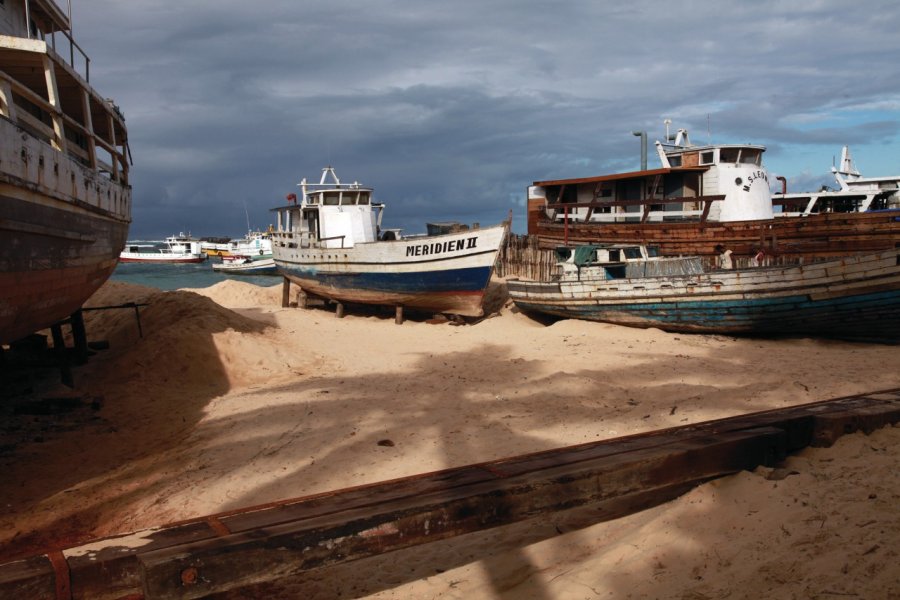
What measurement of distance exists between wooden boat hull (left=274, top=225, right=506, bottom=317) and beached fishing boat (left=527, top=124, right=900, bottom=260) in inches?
175

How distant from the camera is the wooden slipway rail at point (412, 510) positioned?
3.03 meters

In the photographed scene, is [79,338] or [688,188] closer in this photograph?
[79,338]

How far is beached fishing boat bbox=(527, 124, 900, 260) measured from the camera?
17469 mm

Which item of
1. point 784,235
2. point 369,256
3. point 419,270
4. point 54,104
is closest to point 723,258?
point 784,235

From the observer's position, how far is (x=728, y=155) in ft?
70.8

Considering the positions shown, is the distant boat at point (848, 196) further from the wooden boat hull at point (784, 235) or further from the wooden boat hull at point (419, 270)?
the wooden boat hull at point (419, 270)

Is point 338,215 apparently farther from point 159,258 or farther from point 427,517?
point 159,258

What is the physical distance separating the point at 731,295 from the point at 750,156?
10.2 m

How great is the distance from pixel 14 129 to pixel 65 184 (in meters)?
1.62

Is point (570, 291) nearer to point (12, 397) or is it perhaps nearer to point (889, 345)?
point (889, 345)

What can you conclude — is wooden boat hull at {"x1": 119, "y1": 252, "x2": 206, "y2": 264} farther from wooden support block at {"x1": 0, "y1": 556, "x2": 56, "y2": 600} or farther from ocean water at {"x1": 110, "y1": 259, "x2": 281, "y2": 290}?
wooden support block at {"x1": 0, "y1": 556, "x2": 56, "y2": 600}

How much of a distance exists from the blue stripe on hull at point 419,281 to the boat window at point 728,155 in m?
9.44

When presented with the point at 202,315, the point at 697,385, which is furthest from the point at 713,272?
the point at 202,315

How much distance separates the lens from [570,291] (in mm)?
16125
